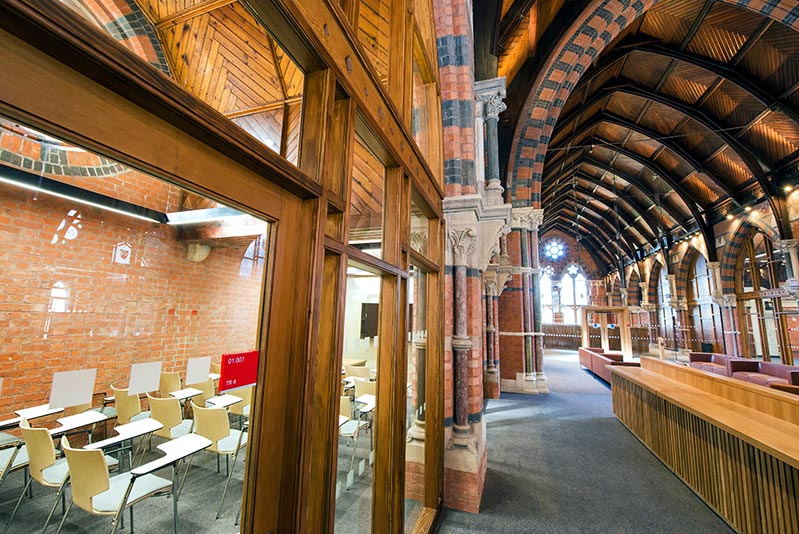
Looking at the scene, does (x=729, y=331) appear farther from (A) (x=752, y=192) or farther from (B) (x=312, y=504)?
(B) (x=312, y=504)

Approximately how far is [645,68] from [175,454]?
12.5 m

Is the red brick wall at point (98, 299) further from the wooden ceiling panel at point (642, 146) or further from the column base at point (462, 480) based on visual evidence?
the wooden ceiling panel at point (642, 146)

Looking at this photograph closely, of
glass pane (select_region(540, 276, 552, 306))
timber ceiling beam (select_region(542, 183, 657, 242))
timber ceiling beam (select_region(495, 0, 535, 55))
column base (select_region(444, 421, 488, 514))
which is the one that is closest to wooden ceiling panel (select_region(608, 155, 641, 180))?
timber ceiling beam (select_region(542, 183, 657, 242))

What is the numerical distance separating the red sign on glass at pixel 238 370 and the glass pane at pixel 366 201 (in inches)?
26.7

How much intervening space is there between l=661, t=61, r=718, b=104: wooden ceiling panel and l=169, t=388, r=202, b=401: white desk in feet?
39.2

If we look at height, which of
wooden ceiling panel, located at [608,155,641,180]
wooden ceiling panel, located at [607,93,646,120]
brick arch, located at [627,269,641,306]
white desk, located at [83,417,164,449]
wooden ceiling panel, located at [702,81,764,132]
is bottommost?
white desk, located at [83,417,164,449]

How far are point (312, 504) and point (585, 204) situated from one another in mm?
→ 20032

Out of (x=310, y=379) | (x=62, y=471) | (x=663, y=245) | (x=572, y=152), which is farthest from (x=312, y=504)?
(x=663, y=245)

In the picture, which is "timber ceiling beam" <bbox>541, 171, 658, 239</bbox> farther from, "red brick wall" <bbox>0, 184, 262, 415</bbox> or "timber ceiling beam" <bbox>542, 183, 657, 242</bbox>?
"red brick wall" <bbox>0, 184, 262, 415</bbox>

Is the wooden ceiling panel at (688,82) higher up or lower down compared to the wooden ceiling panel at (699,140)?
higher up

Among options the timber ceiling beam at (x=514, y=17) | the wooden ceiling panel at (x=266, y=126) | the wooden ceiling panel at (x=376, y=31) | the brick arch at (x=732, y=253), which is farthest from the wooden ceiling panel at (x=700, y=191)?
the wooden ceiling panel at (x=266, y=126)

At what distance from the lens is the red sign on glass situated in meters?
0.89

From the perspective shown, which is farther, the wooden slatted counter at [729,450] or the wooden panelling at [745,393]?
the wooden panelling at [745,393]

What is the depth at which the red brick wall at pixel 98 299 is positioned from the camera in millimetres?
545
